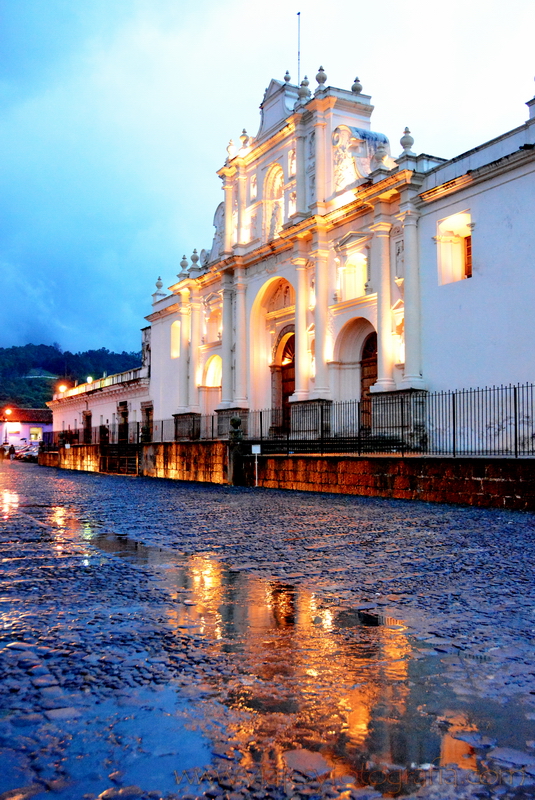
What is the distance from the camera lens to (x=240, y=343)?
2859 centimetres

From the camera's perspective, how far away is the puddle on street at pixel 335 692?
2369mm

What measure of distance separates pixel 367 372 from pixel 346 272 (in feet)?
11.2

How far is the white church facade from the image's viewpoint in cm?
1708

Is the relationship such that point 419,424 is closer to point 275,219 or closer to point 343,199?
point 343,199

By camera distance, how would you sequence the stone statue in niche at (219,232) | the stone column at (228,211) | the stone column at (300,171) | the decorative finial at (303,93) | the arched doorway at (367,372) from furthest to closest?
the stone statue in niche at (219,232)
the stone column at (228,211)
the stone column at (300,171)
the decorative finial at (303,93)
the arched doorway at (367,372)

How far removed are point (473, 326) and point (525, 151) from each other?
14.0 feet

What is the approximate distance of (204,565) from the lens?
614 centimetres

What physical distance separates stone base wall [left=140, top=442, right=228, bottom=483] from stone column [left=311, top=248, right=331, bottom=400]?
13.4 feet

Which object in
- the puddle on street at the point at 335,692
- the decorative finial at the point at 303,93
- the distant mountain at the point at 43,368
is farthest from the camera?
the distant mountain at the point at 43,368

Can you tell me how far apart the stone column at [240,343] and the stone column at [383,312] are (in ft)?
28.6

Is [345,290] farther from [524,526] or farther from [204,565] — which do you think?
[204,565]

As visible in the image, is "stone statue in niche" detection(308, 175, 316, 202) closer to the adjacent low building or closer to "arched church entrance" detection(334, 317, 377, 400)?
"arched church entrance" detection(334, 317, 377, 400)

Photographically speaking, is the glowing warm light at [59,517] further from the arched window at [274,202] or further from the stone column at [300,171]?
the arched window at [274,202]

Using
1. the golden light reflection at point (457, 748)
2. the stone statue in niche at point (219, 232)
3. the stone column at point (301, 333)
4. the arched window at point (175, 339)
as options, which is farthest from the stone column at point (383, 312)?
the golden light reflection at point (457, 748)
